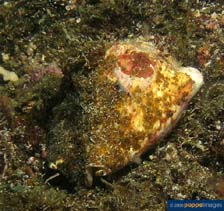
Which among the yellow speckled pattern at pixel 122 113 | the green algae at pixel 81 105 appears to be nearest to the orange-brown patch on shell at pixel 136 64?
the yellow speckled pattern at pixel 122 113

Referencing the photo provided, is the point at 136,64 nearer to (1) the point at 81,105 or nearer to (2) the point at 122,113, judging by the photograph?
(2) the point at 122,113

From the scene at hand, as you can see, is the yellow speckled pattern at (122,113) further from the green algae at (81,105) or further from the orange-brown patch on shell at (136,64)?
the green algae at (81,105)

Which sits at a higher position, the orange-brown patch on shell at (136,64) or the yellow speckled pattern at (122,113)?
the orange-brown patch on shell at (136,64)

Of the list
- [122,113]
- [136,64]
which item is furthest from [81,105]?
[136,64]

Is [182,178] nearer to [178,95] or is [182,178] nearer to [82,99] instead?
[178,95]

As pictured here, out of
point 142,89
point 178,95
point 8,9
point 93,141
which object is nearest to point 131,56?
point 142,89

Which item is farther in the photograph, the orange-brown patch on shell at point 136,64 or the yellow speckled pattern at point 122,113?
the orange-brown patch on shell at point 136,64

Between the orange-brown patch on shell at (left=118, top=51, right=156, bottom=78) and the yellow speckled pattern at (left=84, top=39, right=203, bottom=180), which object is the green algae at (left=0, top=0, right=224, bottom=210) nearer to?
the yellow speckled pattern at (left=84, top=39, right=203, bottom=180)

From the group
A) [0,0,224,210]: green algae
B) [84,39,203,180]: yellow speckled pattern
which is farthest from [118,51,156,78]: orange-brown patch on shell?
[0,0,224,210]: green algae
